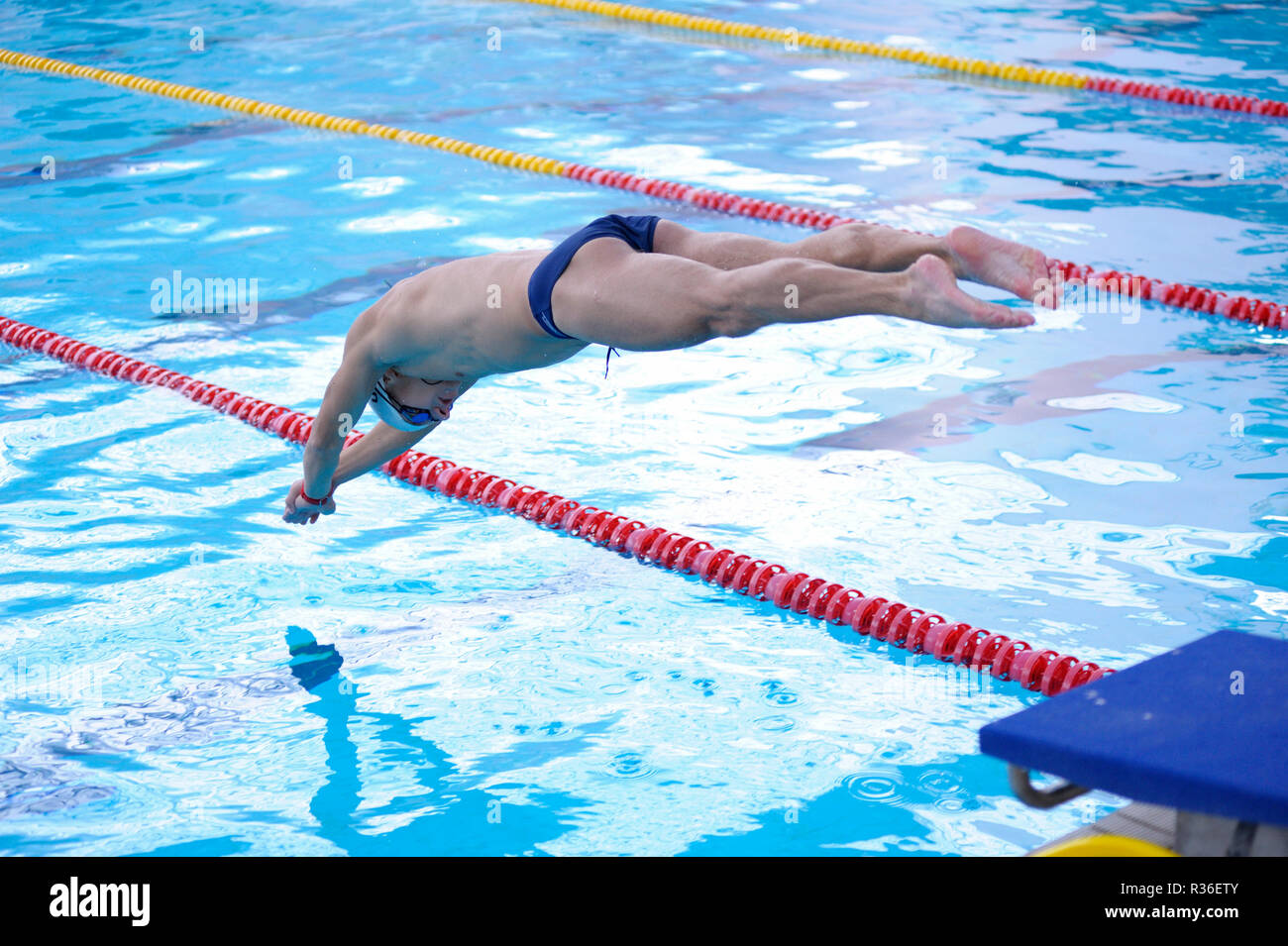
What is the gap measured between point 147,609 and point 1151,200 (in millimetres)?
5854

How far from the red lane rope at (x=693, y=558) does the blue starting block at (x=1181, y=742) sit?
54.1 inches

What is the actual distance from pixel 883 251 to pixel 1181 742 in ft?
4.68

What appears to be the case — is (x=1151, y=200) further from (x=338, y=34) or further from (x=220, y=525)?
(x=338, y=34)

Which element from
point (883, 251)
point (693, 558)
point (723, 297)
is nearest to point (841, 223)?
point (693, 558)

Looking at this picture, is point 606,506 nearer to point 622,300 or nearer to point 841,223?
point 622,300

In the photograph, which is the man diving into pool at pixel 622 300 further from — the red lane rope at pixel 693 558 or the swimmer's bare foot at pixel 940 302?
the red lane rope at pixel 693 558

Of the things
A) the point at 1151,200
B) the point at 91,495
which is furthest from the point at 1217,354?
the point at 91,495

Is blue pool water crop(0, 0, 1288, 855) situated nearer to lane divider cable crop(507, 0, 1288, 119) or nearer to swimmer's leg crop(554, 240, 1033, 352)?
lane divider cable crop(507, 0, 1288, 119)

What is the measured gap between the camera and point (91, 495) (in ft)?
16.5

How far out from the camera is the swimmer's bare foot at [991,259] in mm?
2883

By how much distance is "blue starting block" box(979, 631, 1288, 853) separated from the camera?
1986 millimetres

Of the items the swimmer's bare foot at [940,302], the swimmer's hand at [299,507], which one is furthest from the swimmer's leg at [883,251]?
the swimmer's hand at [299,507]

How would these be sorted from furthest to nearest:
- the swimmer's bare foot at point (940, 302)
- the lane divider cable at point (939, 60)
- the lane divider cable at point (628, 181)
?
1. the lane divider cable at point (939, 60)
2. the lane divider cable at point (628, 181)
3. the swimmer's bare foot at point (940, 302)

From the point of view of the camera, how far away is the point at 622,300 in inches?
129
